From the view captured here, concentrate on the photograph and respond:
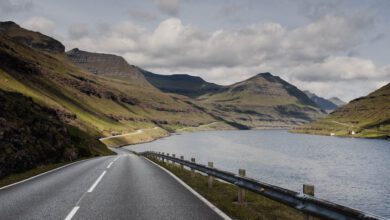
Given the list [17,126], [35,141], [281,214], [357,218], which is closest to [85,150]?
[35,141]

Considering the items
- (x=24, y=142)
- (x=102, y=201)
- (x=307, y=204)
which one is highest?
(x=24, y=142)

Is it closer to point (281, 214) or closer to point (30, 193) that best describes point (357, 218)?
point (281, 214)

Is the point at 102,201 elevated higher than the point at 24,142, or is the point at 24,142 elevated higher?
the point at 24,142

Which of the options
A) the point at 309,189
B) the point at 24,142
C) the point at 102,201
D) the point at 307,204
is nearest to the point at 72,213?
the point at 102,201

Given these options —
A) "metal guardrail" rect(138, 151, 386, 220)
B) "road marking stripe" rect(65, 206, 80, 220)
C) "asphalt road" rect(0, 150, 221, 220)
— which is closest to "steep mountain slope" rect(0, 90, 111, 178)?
"asphalt road" rect(0, 150, 221, 220)

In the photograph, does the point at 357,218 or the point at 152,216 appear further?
the point at 152,216

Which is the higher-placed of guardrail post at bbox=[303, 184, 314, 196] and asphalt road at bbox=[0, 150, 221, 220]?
guardrail post at bbox=[303, 184, 314, 196]

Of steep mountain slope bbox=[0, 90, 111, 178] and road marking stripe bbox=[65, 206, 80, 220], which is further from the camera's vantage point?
steep mountain slope bbox=[0, 90, 111, 178]

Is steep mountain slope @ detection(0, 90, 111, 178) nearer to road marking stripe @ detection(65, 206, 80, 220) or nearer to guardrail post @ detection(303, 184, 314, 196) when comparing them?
road marking stripe @ detection(65, 206, 80, 220)

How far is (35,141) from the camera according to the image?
3966 cm

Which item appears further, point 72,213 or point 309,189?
point 72,213

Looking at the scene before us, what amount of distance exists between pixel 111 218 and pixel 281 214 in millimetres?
6215

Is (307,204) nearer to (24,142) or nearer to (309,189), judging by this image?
(309,189)

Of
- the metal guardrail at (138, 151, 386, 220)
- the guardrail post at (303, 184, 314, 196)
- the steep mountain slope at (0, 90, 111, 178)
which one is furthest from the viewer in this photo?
the steep mountain slope at (0, 90, 111, 178)
